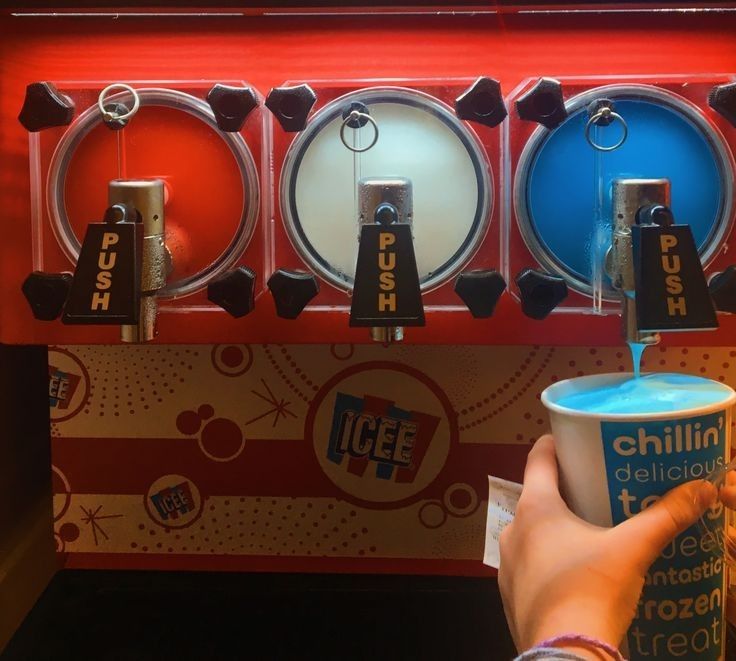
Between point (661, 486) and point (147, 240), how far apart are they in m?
0.44

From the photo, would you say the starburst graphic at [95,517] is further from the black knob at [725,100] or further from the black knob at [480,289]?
the black knob at [725,100]

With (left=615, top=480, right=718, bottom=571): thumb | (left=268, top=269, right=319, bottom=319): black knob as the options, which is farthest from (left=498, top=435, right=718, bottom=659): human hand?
(left=268, top=269, right=319, bottom=319): black knob

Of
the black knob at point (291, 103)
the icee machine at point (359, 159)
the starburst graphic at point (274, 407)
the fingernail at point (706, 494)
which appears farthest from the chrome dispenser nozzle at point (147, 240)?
the fingernail at point (706, 494)

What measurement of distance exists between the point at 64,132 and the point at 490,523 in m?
0.51

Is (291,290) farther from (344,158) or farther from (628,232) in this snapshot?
(628,232)

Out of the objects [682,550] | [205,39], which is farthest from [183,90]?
[682,550]

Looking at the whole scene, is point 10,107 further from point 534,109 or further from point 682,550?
point 682,550

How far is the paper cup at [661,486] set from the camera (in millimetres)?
575

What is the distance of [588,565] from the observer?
0.58 metres

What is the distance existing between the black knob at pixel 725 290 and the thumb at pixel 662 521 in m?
0.19

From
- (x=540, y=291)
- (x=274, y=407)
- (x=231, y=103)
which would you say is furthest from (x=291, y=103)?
(x=274, y=407)

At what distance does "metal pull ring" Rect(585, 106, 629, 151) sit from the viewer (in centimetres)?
71

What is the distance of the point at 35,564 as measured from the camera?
971mm

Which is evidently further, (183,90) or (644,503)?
(183,90)
